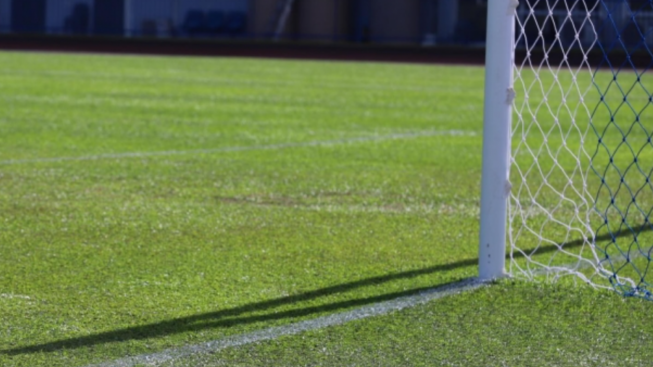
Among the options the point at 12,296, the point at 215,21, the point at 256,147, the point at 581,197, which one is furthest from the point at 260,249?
the point at 215,21

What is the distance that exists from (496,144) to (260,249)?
4.17ft

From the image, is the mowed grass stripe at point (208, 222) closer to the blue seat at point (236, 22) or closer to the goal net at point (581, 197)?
the goal net at point (581, 197)

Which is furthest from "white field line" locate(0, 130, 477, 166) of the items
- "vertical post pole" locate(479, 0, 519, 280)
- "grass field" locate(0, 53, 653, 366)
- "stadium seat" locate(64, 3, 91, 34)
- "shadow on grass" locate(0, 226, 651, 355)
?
"stadium seat" locate(64, 3, 91, 34)

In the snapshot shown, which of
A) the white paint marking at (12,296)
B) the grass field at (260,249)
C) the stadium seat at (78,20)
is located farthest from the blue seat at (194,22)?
the white paint marking at (12,296)

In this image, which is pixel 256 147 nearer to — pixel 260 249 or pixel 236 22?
pixel 260 249

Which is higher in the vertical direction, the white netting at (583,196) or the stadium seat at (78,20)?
the white netting at (583,196)

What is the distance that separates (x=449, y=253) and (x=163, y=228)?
4.80 feet

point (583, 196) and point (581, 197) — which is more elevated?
point (581, 197)

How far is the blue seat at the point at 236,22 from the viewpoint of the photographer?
3694cm

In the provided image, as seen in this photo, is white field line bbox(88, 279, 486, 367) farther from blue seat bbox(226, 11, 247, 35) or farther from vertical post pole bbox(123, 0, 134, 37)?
vertical post pole bbox(123, 0, 134, 37)

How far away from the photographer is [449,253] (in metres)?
4.95

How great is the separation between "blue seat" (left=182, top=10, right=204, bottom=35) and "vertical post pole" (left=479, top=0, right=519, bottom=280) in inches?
1304

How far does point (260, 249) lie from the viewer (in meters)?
4.94

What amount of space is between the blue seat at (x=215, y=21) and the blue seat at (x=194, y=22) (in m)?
0.21
